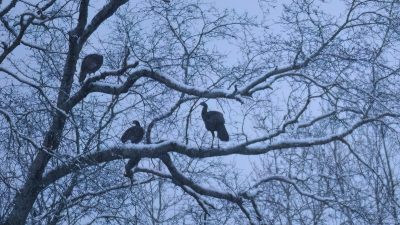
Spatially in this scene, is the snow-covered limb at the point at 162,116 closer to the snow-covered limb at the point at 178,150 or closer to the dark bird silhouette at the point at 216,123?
the dark bird silhouette at the point at 216,123

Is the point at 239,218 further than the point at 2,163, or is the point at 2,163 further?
the point at 239,218

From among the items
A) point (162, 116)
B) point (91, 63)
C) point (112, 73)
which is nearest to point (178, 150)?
point (162, 116)

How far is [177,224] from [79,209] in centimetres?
366

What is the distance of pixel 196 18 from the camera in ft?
30.6

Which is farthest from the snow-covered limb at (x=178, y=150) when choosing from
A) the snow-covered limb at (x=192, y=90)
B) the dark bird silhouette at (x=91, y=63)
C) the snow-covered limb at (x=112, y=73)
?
the dark bird silhouette at (x=91, y=63)

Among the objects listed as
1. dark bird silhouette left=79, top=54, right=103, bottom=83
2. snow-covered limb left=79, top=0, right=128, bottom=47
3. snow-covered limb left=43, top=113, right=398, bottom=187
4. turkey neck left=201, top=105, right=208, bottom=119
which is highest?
snow-covered limb left=79, top=0, right=128, bottom=47

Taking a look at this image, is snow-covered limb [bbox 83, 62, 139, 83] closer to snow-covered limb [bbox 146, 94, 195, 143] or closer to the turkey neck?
snow-covered limb [bbox 146, 94, 195, 143]

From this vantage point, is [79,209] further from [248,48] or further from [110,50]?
[248,48]

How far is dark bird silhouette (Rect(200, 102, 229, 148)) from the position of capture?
8.57 m

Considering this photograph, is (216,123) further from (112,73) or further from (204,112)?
(112,73)

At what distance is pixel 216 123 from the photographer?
8781mm

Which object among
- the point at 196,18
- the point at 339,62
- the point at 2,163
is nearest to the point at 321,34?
the point at 339,62

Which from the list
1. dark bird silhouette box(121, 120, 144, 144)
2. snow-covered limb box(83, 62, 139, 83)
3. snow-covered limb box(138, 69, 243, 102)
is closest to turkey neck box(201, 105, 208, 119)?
dark bird silhouette box(121, 120, 144, 144)

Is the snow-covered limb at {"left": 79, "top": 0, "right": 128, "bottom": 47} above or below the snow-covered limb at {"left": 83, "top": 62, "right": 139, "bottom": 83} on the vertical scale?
above
